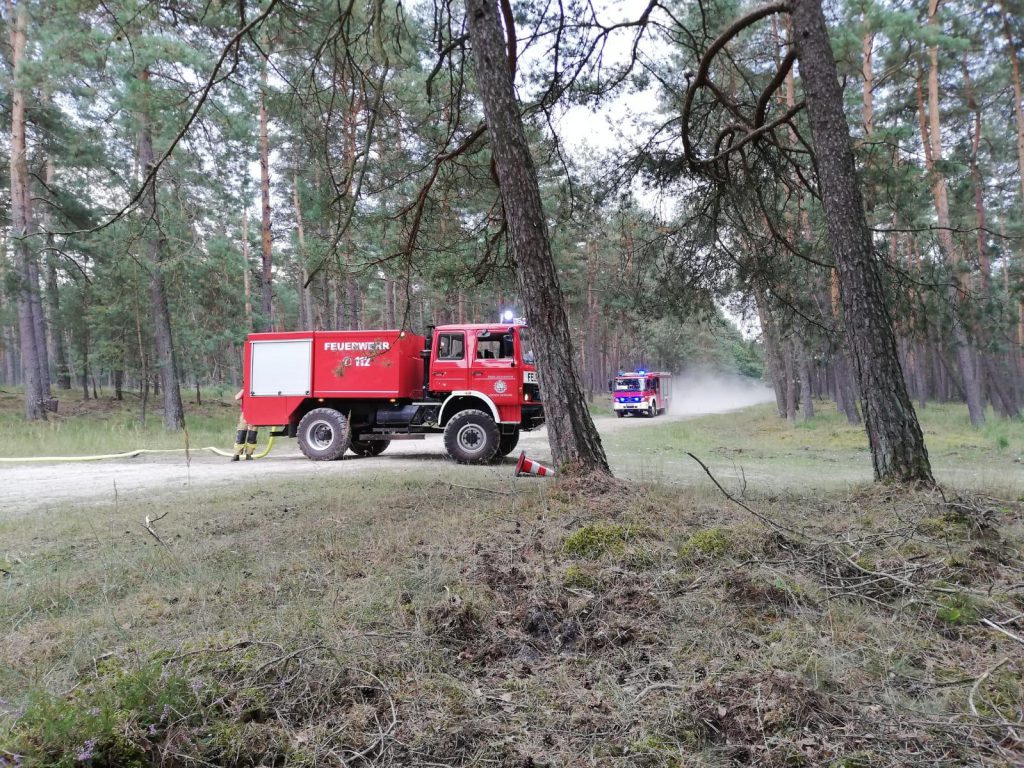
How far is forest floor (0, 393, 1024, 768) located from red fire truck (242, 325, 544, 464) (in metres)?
6.01

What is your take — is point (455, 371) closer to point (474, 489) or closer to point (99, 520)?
point (474, 489)

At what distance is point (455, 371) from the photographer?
449 inches

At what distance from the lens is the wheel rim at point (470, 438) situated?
1117 centimetres

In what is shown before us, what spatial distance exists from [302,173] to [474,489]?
6.47 meters

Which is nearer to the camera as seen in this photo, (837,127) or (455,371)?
(837,127)

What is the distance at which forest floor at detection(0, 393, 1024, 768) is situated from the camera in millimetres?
1866

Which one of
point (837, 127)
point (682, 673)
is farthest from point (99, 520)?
point (837, 127)

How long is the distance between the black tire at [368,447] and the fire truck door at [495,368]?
2896mm

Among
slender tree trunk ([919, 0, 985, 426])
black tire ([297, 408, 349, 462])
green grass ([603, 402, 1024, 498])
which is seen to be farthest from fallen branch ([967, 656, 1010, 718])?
black tire ([297, 408, 349, 462])

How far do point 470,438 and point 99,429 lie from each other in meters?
12.3

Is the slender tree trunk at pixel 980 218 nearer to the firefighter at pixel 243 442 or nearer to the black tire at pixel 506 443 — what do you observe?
the black tire at pixel 506 443

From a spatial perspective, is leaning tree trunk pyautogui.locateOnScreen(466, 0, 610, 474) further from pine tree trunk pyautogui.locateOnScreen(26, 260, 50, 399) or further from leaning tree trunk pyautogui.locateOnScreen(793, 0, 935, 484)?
pine tree trunk pyautogui.locateOnScreen(26, 260, 50, 399)

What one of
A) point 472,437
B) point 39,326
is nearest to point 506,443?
point 472,437

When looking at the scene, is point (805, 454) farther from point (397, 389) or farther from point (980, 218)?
point (980, 218)
